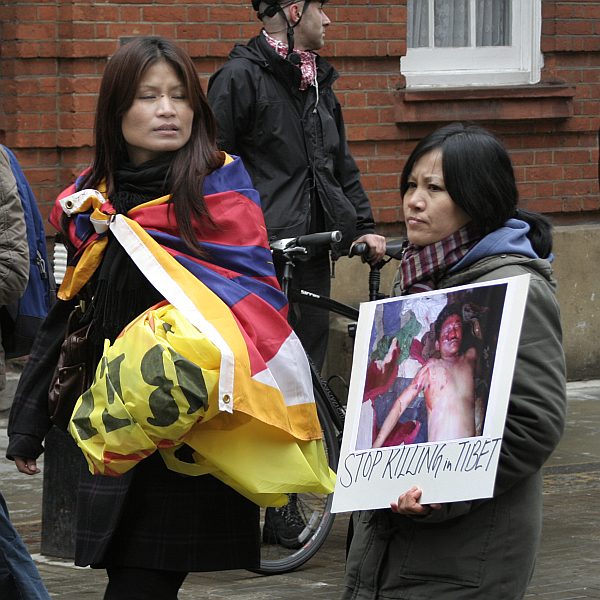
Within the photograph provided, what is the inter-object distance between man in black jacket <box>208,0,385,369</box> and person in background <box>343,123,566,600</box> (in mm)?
2877

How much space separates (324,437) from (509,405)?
2800 millimetres

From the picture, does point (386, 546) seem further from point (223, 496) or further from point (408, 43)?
point (408, 43)

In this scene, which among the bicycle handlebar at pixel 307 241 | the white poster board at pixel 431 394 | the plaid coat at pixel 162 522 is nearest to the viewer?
the white poster board at pixel 431 394

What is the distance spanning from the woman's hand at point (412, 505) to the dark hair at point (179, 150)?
1049mm

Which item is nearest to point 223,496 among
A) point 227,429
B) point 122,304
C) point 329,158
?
point 227,429

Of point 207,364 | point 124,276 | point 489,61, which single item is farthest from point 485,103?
point 207,364

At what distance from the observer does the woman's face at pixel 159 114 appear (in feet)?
12.6

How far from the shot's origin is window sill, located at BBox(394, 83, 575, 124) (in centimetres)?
982

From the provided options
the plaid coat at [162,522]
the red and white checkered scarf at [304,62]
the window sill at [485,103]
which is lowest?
the plaid coat at [162,522]

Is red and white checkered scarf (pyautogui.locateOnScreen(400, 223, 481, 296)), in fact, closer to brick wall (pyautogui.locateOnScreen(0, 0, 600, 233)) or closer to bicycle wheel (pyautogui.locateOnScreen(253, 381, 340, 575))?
bicycle wheel (pyautogui.locateOnScreen(253, 381, 340, 575))

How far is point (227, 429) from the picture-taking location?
3652 millimetres

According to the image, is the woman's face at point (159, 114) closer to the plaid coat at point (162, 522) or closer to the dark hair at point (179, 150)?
the dark hair at point (179, 150)

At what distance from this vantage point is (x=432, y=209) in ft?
10.4

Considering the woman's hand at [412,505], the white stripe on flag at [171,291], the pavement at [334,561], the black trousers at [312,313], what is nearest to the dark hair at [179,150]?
the white stripe on flag at [171,291]
